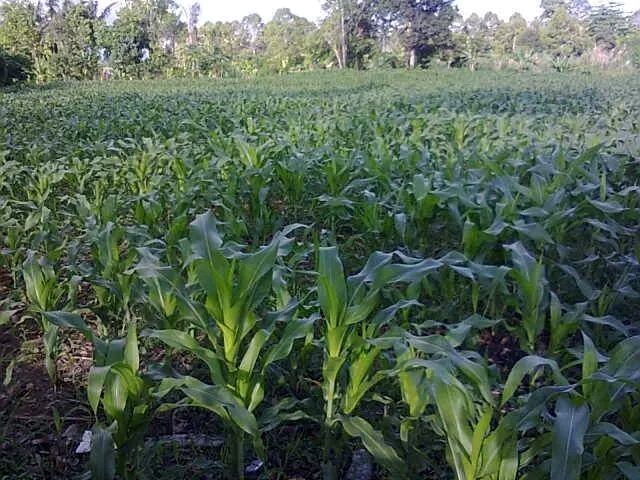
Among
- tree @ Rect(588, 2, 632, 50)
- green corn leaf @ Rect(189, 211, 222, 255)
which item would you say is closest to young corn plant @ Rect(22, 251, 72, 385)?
green corn leaf @ Rect(189, 211, 222, 255)

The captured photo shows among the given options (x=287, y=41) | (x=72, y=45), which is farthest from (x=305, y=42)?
(x=72, y=45)

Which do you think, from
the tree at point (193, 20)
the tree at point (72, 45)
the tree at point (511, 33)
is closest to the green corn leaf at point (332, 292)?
the tree at point (72, 45)

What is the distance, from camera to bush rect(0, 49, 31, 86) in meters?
19.0

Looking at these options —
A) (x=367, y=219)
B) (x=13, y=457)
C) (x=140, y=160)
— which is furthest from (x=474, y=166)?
(x=13, y=457)

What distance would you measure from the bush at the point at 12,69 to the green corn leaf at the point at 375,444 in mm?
20814

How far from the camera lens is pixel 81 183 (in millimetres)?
3910

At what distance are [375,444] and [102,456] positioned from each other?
2.18 ft

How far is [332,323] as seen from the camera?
1604 millimetres

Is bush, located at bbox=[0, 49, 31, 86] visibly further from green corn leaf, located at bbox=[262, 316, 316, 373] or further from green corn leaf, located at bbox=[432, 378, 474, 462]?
green corn leaf, located at bbox=[432, 378, 474, 462]

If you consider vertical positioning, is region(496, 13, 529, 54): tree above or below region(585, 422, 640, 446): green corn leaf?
above

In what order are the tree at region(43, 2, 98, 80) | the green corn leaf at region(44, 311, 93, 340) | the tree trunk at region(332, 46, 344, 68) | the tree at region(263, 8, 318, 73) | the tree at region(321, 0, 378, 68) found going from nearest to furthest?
the green corn leaf at region(44, 311, 93, 340)
the tree at region(43, 2, 98, 80)
the tree at region(263, 8, 318, 73)
the tree trunk at region(332, 46, 344, 68)
the tree at region(321, 0, 378, 68)

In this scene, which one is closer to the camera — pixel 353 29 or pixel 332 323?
pixel 332 323

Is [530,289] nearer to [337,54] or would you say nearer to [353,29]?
[337,54]

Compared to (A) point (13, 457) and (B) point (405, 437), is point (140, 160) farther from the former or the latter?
(B) point (405, 437)
